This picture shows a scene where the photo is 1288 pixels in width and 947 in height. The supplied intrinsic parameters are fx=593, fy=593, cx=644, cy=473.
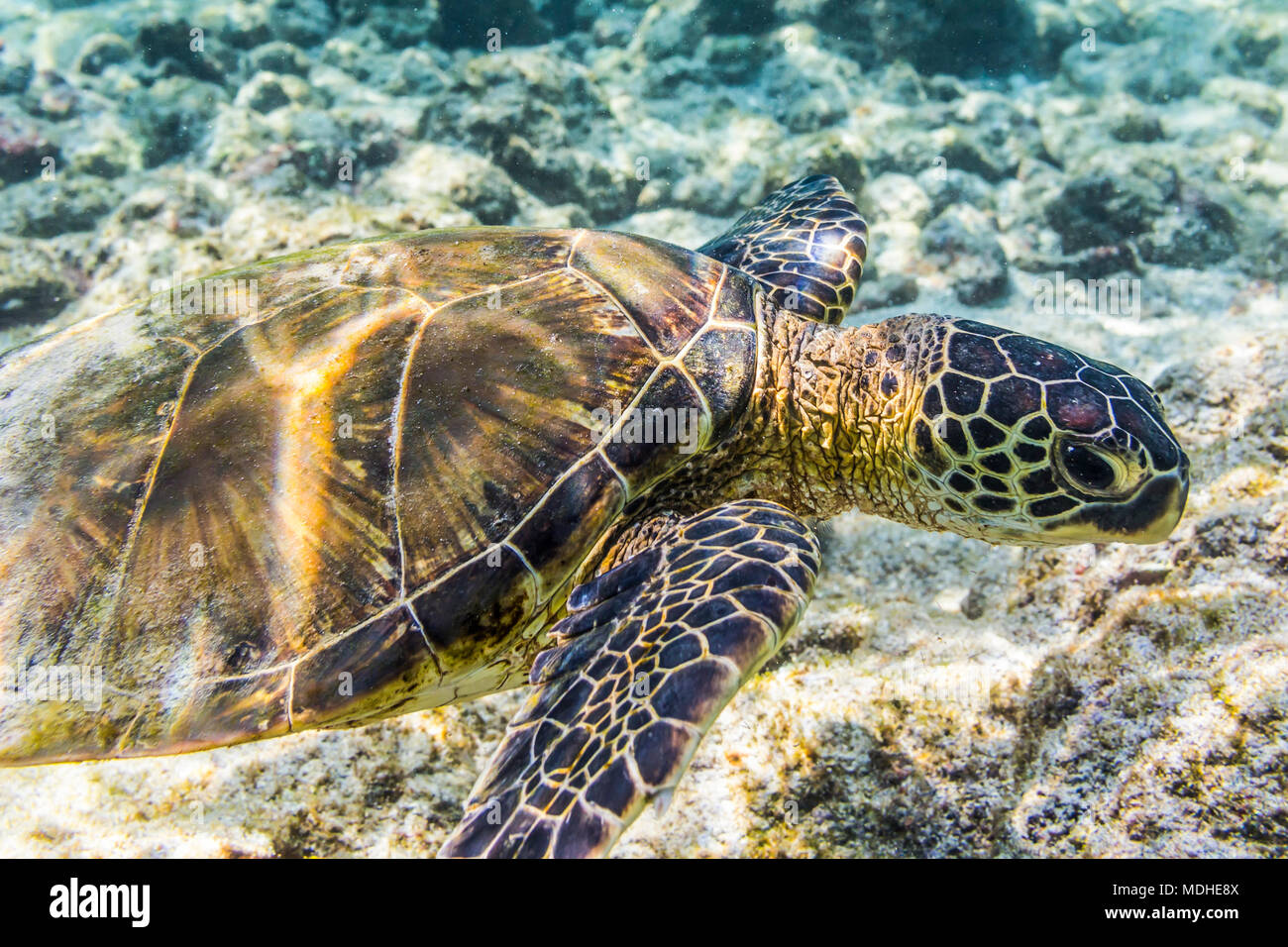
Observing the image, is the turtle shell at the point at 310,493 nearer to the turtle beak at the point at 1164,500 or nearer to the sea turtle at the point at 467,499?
the sea turtle at the point at 467,499

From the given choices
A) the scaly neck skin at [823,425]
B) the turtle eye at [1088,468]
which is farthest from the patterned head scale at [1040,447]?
the scaly neck skin at [823,425]

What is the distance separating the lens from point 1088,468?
1.82 meters

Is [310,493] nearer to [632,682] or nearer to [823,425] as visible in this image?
[632,682]

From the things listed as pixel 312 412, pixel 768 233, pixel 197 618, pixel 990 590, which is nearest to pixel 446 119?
pixel 768 233

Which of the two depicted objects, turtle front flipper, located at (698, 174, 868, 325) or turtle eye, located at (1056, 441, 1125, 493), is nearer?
turtle eye, located at (1056, 441, 1125, 493)

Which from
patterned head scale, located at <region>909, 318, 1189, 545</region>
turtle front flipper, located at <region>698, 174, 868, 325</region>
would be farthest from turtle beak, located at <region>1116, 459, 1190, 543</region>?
turtle front flipper, located at <region>698, 174, 868, 325</region>

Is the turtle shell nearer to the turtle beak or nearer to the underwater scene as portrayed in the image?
the underwater scene

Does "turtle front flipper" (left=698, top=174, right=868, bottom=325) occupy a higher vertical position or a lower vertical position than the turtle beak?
higher

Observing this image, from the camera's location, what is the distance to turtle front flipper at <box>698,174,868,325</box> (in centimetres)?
284

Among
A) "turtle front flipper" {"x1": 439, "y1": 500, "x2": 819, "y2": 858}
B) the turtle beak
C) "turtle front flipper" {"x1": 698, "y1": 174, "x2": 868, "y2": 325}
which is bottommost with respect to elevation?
"turtle front flipper" {"x1": 439, "y1": 500, "x2": 819, "y2": 858}

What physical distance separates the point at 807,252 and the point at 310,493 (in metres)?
2.52

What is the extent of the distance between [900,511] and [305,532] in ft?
6.81

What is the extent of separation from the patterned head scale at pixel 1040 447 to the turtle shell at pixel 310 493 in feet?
2.45

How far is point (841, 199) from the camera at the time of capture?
11.4ft
